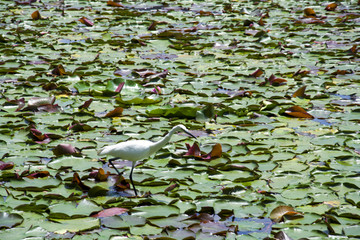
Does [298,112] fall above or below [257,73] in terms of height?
above

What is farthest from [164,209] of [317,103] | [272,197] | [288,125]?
[317,103]

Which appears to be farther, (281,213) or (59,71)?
(59,71)

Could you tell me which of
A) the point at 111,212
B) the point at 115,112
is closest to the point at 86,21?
the point at 115,112

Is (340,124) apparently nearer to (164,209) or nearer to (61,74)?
(164,209)

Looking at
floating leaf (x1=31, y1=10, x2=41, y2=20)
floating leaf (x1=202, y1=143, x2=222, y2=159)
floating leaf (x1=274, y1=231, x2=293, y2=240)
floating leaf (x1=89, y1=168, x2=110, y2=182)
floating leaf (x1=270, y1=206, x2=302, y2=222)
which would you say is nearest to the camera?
floating leaf (x1=274, y1=231, x2=293, y2=240)

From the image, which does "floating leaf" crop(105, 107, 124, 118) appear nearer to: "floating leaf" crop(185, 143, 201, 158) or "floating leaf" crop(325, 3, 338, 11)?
"floating leaf" crop(185, 143, 201, 158)

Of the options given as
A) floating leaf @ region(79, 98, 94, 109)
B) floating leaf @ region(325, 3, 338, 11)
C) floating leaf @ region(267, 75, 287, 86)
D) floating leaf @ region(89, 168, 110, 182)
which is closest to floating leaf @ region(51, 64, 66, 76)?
floating leaf @ region(79, 98, 94, 109)

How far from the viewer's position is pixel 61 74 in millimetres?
6609

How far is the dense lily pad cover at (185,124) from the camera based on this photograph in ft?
11.3

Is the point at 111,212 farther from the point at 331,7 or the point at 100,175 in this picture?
the point at 331,7

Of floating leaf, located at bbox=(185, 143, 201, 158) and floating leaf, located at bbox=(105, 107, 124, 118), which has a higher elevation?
floating leaf, located at bbox=(185, 143, 201, 158)

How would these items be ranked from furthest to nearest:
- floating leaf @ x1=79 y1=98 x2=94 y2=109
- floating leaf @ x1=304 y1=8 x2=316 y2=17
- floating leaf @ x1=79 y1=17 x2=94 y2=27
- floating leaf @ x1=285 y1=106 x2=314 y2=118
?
1. floating leaf @ x1=304 y1=8 x2=316 y2=17
2. floating leaf @ x1=79 y1=17 x2=94 y2=27
3. floating leaf @ x1=79 y1=98 x2=94 y2=109
4. floating leaf @ x1=285 y1=106 x2=314 y2=118

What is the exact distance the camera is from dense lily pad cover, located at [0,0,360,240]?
3455 mm

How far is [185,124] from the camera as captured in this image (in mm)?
5168
